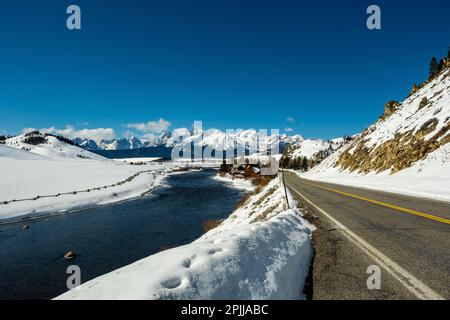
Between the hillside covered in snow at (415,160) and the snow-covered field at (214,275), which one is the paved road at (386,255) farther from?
the hillside covered in snow at (415,160)

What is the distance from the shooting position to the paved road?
4348 millimetres

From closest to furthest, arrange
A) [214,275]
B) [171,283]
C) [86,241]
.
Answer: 1. [171,283]
2. [214,275]
3. [86,241]

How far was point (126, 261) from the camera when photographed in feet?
54.5

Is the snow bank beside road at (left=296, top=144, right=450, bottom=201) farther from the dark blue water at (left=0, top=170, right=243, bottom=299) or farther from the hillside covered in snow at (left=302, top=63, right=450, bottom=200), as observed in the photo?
the dark blue water at (left=0, top=170, right=243, bottom=299)

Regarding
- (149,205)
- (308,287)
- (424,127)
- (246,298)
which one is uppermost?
(424,127)

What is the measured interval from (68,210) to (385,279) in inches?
1426

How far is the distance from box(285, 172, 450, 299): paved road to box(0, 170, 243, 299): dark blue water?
40.3ft

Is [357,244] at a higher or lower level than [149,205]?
higher

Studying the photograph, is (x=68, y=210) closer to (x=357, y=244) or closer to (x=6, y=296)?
(x=6, y=296)

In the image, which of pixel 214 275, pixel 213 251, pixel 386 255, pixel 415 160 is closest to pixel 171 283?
pixel 214 275

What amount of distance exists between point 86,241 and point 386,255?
20.9 meters

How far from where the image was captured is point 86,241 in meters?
20.9

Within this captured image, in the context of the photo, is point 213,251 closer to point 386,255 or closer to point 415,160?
point 386,255
